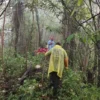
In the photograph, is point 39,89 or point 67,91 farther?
point 67,91

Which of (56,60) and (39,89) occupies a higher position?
(56,60)

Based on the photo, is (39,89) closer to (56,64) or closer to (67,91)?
(67,91)

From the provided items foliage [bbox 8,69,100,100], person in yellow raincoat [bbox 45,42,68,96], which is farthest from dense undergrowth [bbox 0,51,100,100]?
person in yellow raincoat [bbox 45,42,68,96]

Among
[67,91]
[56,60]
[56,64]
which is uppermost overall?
[56,60]

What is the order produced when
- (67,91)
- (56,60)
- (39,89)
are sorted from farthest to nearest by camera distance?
(67,91), (39,89), (56,60)

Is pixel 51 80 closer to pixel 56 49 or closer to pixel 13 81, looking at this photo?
pixel 56 49

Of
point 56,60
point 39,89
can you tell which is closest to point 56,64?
point 56,60

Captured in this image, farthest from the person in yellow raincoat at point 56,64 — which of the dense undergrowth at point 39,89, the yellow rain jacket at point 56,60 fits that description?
the dense undergrowth at point 39,89

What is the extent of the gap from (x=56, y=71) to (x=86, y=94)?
1.37 metres

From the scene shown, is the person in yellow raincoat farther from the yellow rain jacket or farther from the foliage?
the foliage

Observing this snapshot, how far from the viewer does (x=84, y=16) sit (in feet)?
32.9

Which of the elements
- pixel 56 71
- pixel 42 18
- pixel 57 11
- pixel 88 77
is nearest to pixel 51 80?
pixel 56 71

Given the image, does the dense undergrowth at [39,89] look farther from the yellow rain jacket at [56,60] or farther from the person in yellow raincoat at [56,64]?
the yellow rain jacket at [56,60]

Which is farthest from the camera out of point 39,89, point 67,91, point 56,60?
point 67,91
